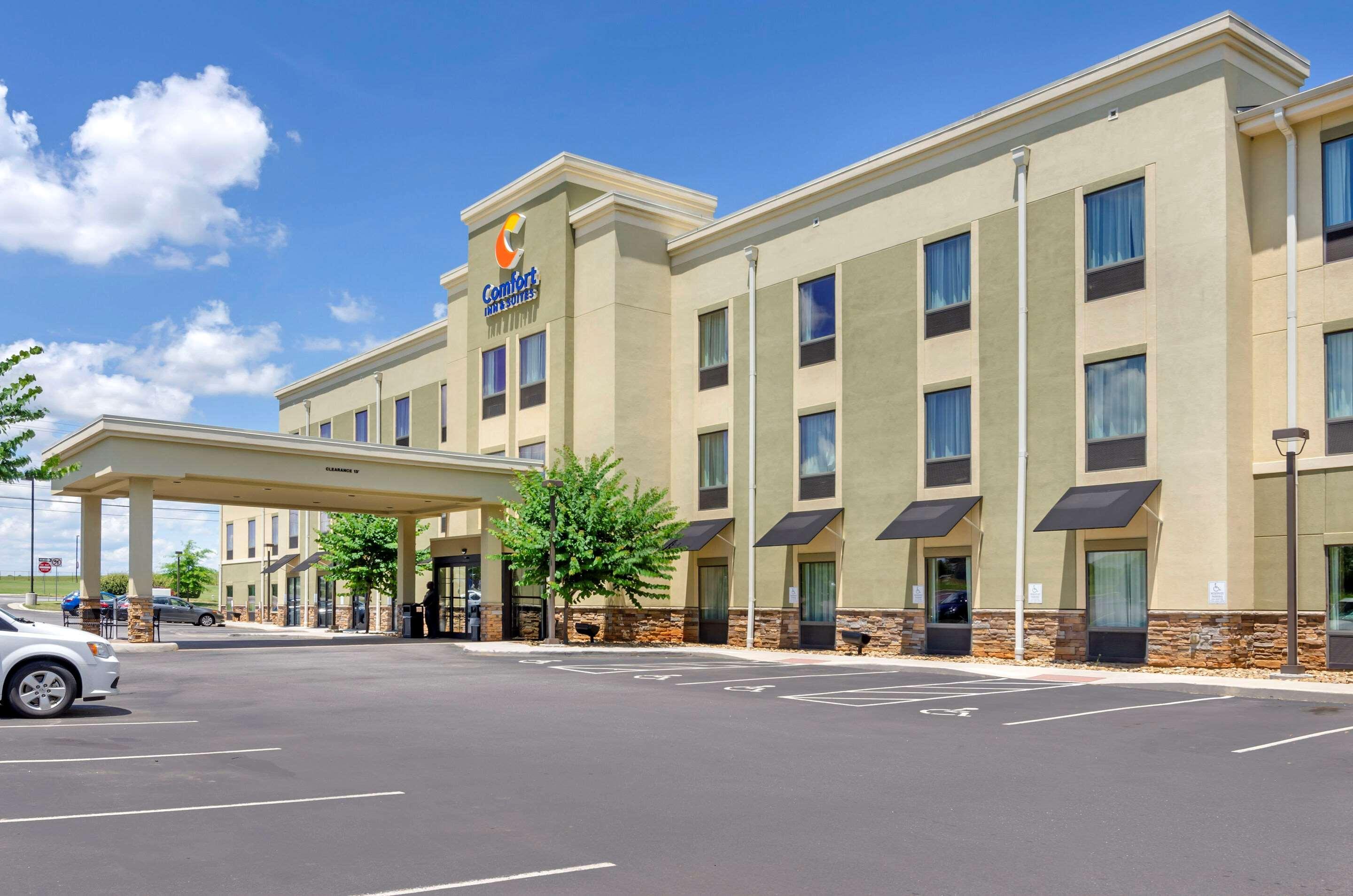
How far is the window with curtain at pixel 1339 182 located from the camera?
23250 millimetres

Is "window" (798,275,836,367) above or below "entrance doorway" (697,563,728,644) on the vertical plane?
above

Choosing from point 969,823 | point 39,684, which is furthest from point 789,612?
point 969,823

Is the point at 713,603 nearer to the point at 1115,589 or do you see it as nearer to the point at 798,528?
the point at 798,528

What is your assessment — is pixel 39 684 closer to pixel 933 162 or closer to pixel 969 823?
pixel 969 823

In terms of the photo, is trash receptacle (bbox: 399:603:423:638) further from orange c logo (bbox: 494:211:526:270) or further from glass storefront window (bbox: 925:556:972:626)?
glass storefront window (bbox: 925:556:972:626)

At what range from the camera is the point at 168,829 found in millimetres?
8023

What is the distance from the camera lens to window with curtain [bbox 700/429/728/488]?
35.7 meters

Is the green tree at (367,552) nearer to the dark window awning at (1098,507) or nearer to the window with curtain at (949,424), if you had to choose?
the window with curtain at (949,424)

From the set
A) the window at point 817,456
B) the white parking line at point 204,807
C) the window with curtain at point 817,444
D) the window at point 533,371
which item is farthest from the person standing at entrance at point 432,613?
the white parking line at point 204,807

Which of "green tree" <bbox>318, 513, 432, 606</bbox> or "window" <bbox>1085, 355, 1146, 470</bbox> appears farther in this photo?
"green tree" <bbox>318, 513, 432, 606</bbox>

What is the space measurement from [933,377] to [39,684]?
823 inches

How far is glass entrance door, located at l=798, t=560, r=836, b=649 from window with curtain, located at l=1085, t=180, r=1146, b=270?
1038 centimetres

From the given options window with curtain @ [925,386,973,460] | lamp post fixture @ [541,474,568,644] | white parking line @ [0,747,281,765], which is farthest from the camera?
lamp post fixture @ [541,474,568,644]

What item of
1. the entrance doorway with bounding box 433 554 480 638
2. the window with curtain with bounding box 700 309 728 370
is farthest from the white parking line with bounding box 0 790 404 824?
the entrance doorway with bounding box 433 554 480 638
